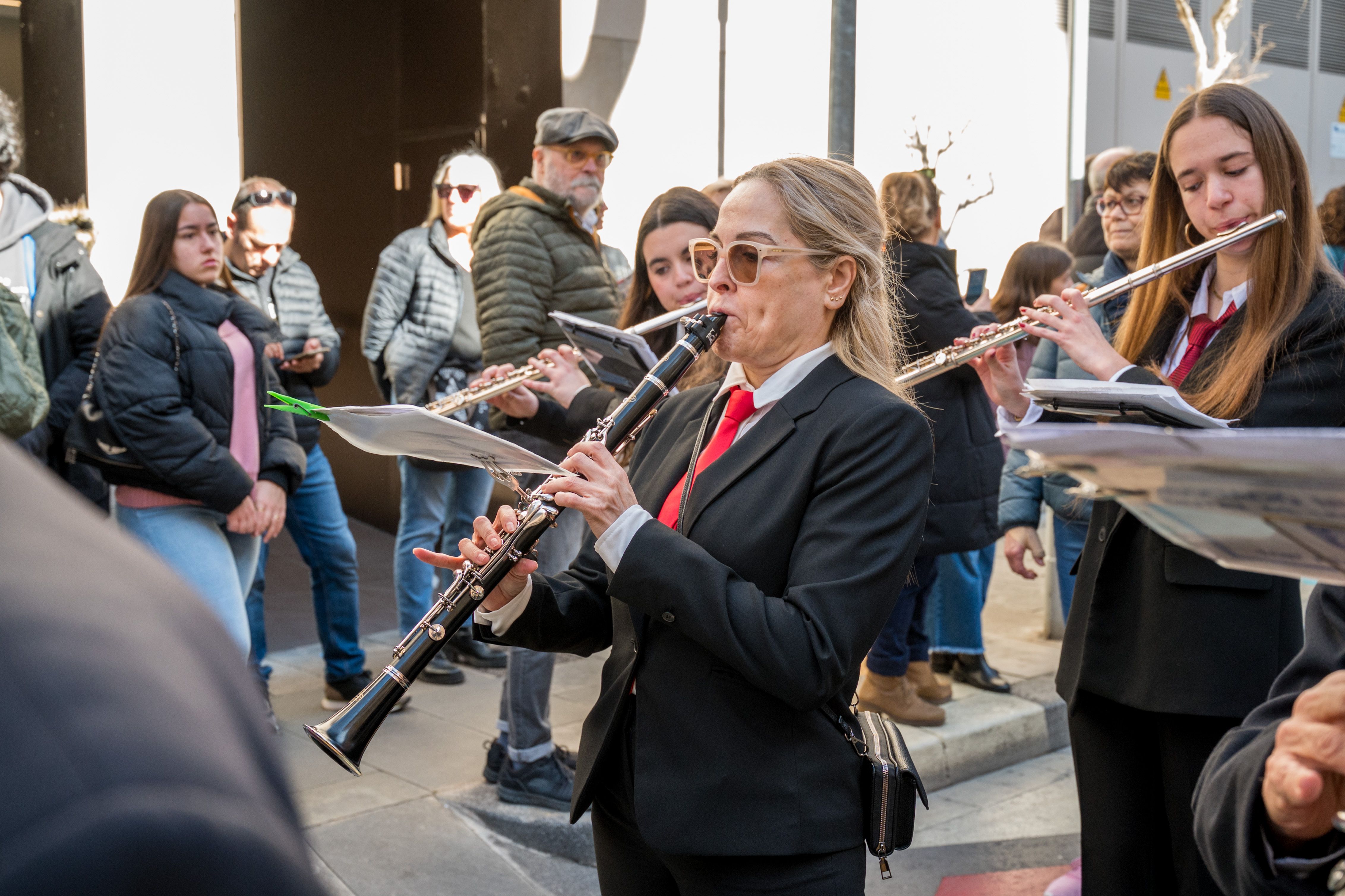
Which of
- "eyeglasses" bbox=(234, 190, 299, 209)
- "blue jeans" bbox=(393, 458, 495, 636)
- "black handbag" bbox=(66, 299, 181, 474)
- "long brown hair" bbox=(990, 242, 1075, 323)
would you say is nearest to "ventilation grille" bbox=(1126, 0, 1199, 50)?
"long brown hair" bbox=(990, 242, 1075, 323)

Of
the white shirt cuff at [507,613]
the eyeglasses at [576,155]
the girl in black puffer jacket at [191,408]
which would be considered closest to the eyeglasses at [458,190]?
the eyeglasses at [576,155]

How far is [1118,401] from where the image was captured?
87.1 inches

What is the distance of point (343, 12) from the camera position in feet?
24.4

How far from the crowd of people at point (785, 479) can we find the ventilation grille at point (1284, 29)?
8.61 m

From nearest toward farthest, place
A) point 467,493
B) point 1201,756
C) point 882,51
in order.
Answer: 1. point 1201,756
2. point 467,493
3. point 882,51

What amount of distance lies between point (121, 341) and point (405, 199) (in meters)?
3.68

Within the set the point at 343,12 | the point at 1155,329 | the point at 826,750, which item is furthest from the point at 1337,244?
the point at 343,12

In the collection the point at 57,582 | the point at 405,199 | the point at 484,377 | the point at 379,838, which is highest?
the point at 405,199

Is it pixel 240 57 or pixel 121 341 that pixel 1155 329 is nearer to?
pixel 121 341

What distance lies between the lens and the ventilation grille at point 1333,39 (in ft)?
40.5

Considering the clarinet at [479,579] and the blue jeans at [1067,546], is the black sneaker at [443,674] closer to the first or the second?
the blue jeans at [1067,546]

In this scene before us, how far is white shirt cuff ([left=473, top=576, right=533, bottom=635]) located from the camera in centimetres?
210

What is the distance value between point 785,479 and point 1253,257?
4.14ft

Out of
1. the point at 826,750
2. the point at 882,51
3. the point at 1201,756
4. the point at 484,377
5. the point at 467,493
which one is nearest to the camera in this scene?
the point at 826,750
